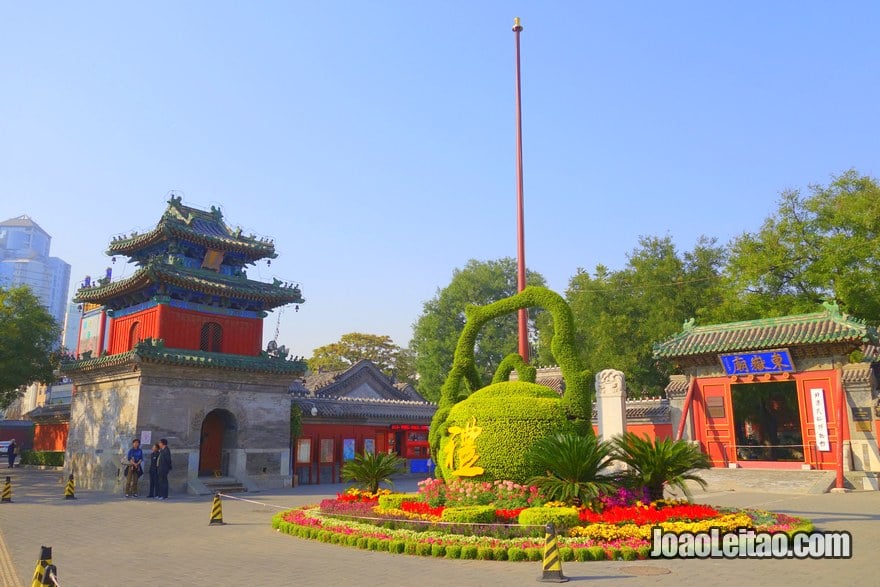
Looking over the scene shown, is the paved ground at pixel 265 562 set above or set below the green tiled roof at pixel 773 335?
below

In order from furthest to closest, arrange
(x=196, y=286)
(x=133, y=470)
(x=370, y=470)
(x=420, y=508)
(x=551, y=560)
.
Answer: (x=196, y=286), (x=133, y=470), (x=370, y=470), (x=420, y=508), (x=551, y=560)

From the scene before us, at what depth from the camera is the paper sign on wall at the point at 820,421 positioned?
20.7m

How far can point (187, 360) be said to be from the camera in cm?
2205

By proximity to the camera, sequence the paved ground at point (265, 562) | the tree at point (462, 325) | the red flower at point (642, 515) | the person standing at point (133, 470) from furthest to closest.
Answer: the tree at point (462, 325) → the person standing at point (133, 470) → the red flower at point (642, 515) → the paved ground at point (265, 562)

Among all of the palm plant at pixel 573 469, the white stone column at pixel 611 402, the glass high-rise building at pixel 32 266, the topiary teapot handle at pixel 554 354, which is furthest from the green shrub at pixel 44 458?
the glass high-rise building at pixel 32 266

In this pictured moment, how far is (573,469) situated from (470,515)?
1953 mm

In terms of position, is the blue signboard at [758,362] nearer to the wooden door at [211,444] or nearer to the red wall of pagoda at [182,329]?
the red wall of pagoda at [182,329]

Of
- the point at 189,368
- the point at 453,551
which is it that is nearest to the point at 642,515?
the point at 453,551

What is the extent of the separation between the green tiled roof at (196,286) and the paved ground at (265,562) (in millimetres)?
9424

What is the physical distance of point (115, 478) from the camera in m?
21.6

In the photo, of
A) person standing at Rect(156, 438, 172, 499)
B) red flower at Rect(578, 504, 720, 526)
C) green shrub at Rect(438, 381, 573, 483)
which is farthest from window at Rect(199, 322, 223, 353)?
red flower at Rect(578, 504, 720, 526)

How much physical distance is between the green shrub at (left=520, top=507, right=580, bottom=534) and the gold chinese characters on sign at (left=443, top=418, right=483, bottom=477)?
6.71ft

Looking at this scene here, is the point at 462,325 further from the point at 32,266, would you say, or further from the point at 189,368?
the point at 32,266

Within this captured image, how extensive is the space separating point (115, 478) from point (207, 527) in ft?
34.4
